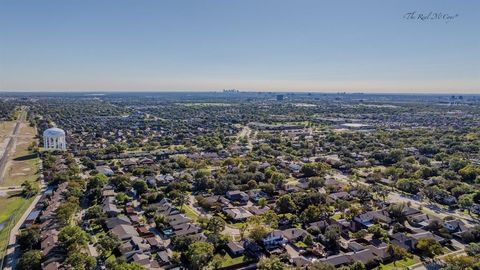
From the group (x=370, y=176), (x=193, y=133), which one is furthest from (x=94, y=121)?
(x=370, y=176)

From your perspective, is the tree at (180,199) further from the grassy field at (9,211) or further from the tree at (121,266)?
the grassy field at (9,211)

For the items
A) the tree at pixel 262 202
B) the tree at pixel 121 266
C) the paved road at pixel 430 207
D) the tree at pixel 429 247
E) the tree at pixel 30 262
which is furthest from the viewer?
the tree at pixel 262 202

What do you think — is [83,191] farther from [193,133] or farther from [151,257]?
[193,133]

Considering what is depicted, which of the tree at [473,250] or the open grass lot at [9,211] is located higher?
the tree at [473,250]

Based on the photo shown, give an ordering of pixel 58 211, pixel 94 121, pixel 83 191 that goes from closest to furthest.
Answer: pixel 58 211 → pixel 83 191 → pixel 94 121

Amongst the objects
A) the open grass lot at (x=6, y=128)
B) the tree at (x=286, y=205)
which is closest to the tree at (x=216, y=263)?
the tree at (x=286, y=205)

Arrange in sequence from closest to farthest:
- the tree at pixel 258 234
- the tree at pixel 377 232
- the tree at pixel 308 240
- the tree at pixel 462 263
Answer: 1. the tree at pixel 462 263
2. the tree at pixel 258 234
3. the tree at pixel 308 240
4. the tree at pixel 377 232
